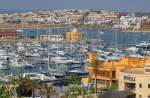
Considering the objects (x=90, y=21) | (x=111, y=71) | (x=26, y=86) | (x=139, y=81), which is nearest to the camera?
(x=139, y=81)

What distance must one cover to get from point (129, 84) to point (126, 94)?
291 inches

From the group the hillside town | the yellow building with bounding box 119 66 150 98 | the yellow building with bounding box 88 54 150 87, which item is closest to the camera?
the yellow building with bounding box 119 66 150 98

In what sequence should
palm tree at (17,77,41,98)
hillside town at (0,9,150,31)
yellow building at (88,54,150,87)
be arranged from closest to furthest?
1. palm tree at (17,77,41,98)
2. yellow building at (88,54,150,87)
3. hillside town at (0,9,150,31)

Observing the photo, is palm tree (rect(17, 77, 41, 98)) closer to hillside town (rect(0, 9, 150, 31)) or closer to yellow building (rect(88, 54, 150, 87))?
yellow building (rect(88, 54, 150, 87))

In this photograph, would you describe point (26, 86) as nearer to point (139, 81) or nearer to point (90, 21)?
point (139, 81)

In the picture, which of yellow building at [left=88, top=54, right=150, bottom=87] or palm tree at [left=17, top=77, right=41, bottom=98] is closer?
palm tree at [left=17, top=77, right=41, bottom=98]

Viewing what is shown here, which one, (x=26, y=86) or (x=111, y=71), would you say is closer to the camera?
(x=26, y=86)

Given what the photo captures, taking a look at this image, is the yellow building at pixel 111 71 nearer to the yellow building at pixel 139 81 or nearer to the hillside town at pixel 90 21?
the yellow building at pixel 139 81

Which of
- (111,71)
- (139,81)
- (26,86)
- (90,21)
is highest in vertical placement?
(90,21)

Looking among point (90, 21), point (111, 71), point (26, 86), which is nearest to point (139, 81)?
point (26, 86)

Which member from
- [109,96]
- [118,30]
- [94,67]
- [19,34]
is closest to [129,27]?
[118,30]

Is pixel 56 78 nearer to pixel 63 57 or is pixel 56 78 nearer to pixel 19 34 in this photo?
pixel 63 57

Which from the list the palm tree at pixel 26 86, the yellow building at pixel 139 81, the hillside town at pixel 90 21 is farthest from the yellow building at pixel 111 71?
the hillside town at pixel 90 21

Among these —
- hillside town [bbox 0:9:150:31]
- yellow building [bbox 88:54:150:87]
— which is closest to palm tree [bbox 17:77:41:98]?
yellow building [bbox 88:54:150:87]
